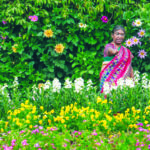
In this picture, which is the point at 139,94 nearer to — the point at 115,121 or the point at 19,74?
the point at 115,121

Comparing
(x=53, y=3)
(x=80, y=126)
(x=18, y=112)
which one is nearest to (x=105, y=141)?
(x=80, y=126)

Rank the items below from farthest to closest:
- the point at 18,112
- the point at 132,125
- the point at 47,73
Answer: the point at 47,73 < the point at 18,112 < the point at 132,125

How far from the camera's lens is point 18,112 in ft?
11.3

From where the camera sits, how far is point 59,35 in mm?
5883

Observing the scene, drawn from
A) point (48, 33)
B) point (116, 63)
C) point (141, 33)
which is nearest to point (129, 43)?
point (141, 33)

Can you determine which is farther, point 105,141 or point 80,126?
point 80,126

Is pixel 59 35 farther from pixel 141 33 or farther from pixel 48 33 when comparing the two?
pixel 141 33

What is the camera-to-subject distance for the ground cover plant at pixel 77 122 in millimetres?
2854

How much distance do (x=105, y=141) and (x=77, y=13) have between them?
3328mm

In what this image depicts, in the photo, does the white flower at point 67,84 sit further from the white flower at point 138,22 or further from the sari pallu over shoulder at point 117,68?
the white flower at point 138,22

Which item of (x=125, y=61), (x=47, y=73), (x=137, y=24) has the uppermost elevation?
(x=137, y=24)

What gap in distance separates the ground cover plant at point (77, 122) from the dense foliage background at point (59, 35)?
4.97 feet

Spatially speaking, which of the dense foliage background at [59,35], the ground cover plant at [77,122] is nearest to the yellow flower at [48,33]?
the dense foliage background at [59,35]

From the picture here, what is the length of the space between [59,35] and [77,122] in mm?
2895
